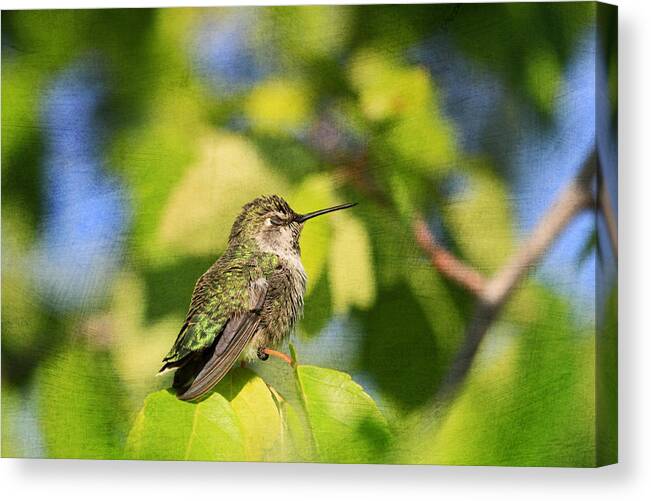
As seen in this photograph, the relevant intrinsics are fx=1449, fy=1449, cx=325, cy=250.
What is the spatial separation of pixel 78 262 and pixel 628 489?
201 centimetres

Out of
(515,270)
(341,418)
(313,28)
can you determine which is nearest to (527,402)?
(515,270)

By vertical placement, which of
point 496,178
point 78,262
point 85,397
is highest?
point 496,178

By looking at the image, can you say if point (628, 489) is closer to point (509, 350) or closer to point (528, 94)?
point (509, 350)

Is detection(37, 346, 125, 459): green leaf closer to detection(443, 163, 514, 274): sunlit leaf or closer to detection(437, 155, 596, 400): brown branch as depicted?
detection(437, 155, 596, 400): brown branch

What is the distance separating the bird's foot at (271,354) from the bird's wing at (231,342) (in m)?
0.06

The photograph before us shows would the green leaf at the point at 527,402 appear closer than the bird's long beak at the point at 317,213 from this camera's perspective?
Yes

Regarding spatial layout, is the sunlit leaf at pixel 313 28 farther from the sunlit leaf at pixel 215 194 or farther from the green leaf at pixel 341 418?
the green leaf at pixel 341 418

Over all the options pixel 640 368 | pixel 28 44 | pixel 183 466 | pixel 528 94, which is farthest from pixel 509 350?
pixel 28 44

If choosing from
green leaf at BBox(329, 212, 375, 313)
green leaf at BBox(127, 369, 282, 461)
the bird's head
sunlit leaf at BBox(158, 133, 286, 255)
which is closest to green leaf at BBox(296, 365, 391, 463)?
green leaf at BBox(127, 369, 282, 461)

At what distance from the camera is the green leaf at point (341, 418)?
15.8ft

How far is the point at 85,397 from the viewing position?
4953mm

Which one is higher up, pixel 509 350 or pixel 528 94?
pixel 528 94

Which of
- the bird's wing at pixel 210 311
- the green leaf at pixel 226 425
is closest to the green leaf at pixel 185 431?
the green leaf at pixel 226 425

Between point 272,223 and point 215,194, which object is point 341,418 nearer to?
point 272,223
